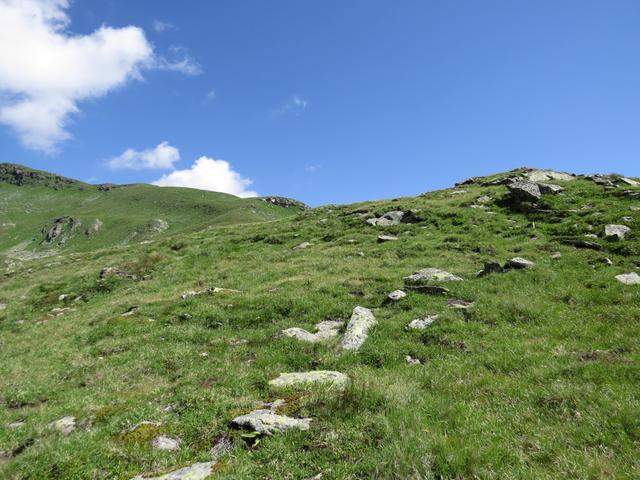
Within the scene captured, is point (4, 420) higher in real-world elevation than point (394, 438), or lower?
lower

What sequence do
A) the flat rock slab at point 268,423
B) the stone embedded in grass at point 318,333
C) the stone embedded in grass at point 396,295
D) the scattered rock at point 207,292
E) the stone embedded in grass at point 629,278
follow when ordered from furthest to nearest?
the scattered rock at point 207,292 < the stone embedded in grass at point 396,295 < the stone embedded in grass at point 629,278 < the stone embedded in grass at point 318,333 < the flat rock slab at point 268,423

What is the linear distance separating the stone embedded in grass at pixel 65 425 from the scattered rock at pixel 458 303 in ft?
44.6

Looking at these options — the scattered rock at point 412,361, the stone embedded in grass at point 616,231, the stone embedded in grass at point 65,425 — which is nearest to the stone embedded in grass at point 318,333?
the scattered rock at point 412,361

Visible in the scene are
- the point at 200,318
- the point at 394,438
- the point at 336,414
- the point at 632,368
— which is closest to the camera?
the point at 394,438

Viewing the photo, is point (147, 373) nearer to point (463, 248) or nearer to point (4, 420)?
point (4, 420)

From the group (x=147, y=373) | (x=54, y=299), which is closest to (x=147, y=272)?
(x=54, y=299)

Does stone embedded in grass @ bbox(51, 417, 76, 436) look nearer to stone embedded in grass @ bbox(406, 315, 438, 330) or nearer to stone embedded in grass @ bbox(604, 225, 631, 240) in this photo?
stone embedded in grass @ bbox(406, 315, 438, 330)

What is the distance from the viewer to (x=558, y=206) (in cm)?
3372

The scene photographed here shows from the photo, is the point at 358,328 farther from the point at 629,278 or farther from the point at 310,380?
the point at 629,278

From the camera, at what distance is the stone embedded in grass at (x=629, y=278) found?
1777 cm

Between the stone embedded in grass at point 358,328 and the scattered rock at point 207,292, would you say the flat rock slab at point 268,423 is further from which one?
the scattered rock at point 207,292

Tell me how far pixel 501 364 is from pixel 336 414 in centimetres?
572

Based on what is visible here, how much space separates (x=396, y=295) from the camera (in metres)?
19.4

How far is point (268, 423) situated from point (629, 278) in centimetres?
1724
